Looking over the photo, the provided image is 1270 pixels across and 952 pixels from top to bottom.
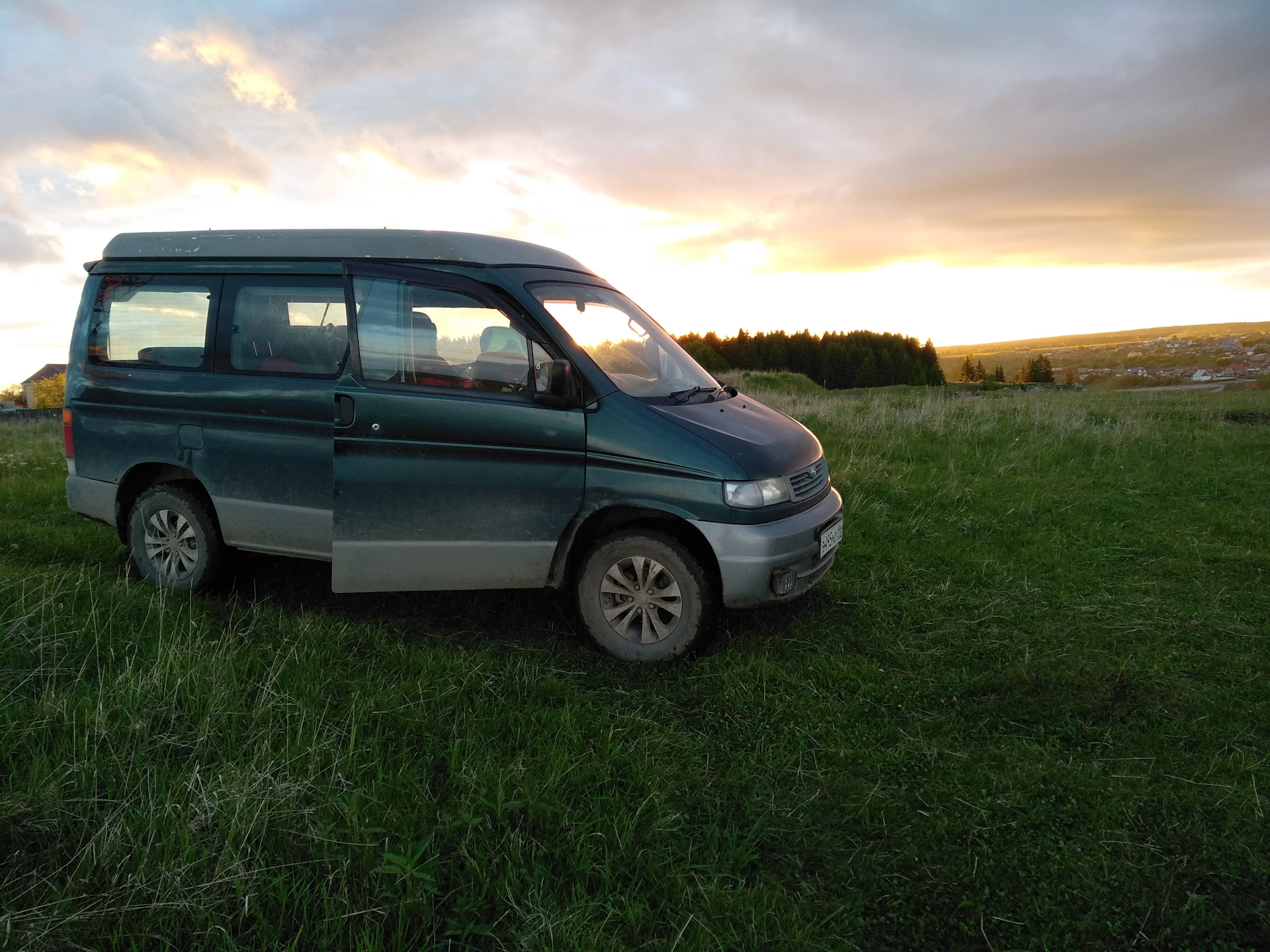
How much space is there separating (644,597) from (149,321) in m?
3.95

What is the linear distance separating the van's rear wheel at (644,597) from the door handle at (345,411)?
1.60m

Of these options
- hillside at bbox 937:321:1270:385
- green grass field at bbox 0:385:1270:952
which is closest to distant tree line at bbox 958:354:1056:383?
hillside at bbox 937:321:1270:385

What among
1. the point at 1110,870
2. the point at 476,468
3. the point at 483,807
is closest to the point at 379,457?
the point at 476,468

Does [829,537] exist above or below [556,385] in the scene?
below

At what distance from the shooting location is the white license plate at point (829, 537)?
5.03 m

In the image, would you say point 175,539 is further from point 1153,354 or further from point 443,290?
point 1153,354

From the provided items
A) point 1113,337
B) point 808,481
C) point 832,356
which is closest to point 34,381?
point 832,356

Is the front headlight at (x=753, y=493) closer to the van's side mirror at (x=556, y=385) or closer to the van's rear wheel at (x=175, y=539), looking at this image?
the van's side mirror at (x=556, y=385)

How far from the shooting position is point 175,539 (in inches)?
226

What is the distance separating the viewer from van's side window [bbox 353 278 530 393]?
4.86m

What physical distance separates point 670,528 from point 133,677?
268cm

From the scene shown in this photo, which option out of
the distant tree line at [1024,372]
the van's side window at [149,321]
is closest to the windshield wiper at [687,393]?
the van's side window at [149,321]

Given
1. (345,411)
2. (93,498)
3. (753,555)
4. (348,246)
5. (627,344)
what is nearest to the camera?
(753,555)

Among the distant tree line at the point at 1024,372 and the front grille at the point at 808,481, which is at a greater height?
the distant tree line at the point at 1024,372
